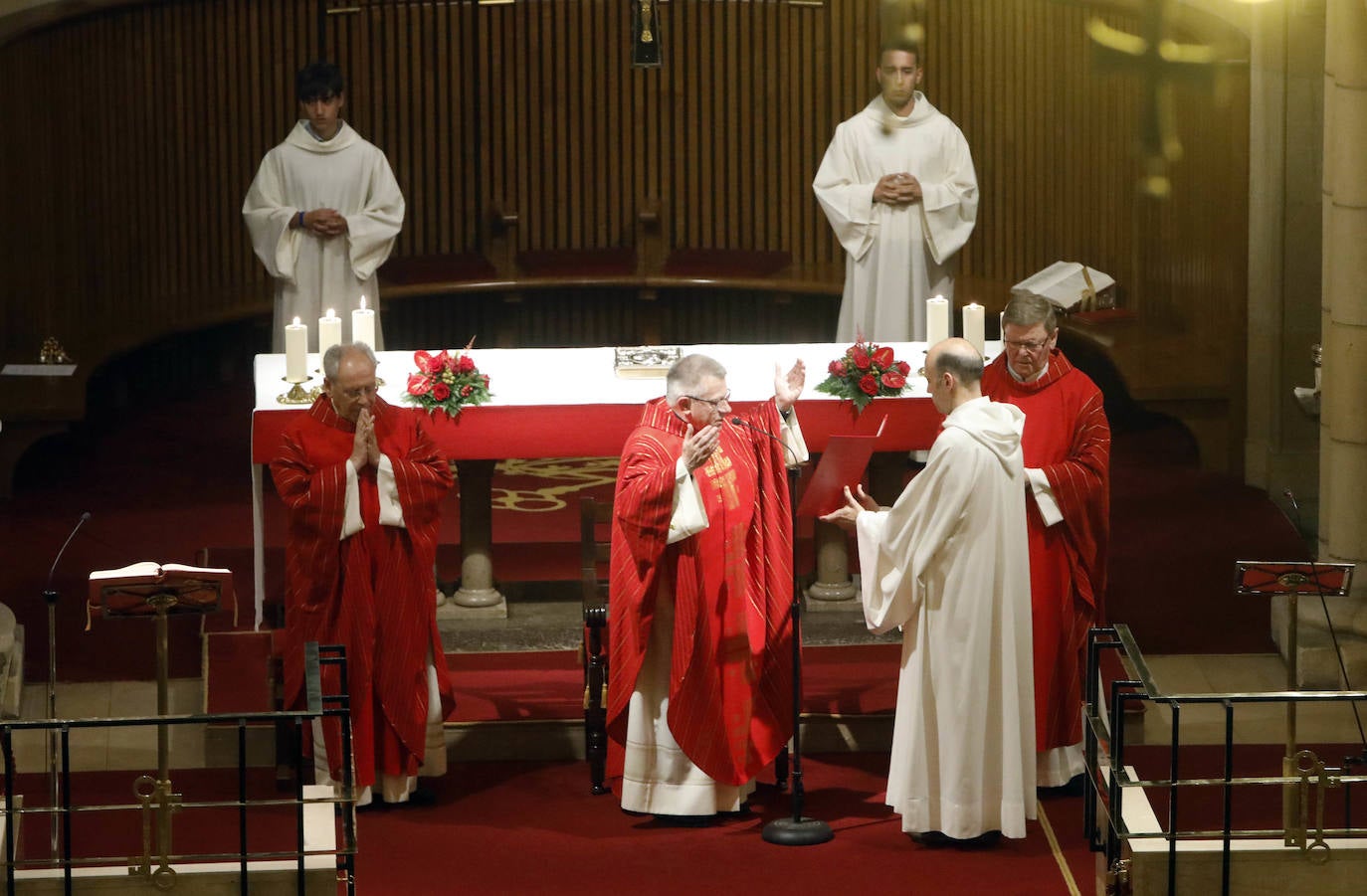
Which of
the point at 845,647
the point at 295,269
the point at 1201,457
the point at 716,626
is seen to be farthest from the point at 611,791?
the point at 1201,457

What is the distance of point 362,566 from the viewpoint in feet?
28.9

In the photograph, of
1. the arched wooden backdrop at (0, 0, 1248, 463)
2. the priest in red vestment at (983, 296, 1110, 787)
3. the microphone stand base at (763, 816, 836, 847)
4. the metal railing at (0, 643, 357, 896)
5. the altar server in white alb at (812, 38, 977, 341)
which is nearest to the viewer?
the metal railing at (0, 643, 357, 896)

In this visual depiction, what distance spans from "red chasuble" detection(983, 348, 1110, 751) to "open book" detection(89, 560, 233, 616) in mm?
2931

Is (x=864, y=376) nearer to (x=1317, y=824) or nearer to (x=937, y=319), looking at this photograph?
(x=937, y=319)

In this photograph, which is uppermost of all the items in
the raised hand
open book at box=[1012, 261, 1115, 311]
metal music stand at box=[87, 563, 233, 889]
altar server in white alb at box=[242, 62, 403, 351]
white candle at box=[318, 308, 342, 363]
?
altar server in white alb at box=[242, 62, 403, 351]

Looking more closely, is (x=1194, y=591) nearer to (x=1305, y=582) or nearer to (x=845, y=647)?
(x=845, y=647)

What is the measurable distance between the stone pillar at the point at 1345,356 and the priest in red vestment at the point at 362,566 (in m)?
3.58

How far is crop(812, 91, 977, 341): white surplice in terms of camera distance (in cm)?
1224

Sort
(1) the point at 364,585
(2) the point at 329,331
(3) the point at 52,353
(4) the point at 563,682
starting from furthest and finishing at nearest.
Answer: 1. (3) the point at 52,353
2. (2) the point at 329,331
3. (4) the point at 563,682
4. (1) the point at 364,585

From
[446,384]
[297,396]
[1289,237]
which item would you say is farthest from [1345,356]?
[297,396]

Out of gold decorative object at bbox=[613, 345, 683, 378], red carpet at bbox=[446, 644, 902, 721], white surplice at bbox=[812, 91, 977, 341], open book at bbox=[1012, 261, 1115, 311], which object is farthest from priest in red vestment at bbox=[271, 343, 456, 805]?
white surplice at bbox=[812, 91, 977, 341]

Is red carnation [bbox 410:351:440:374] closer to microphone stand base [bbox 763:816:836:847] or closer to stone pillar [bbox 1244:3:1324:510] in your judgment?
microphone stand base [bbox 763:816:836:847]

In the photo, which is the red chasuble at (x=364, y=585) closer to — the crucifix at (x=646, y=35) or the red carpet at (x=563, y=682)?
the red carpet at (x=563, y=682)

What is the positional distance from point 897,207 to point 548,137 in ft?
11.4
